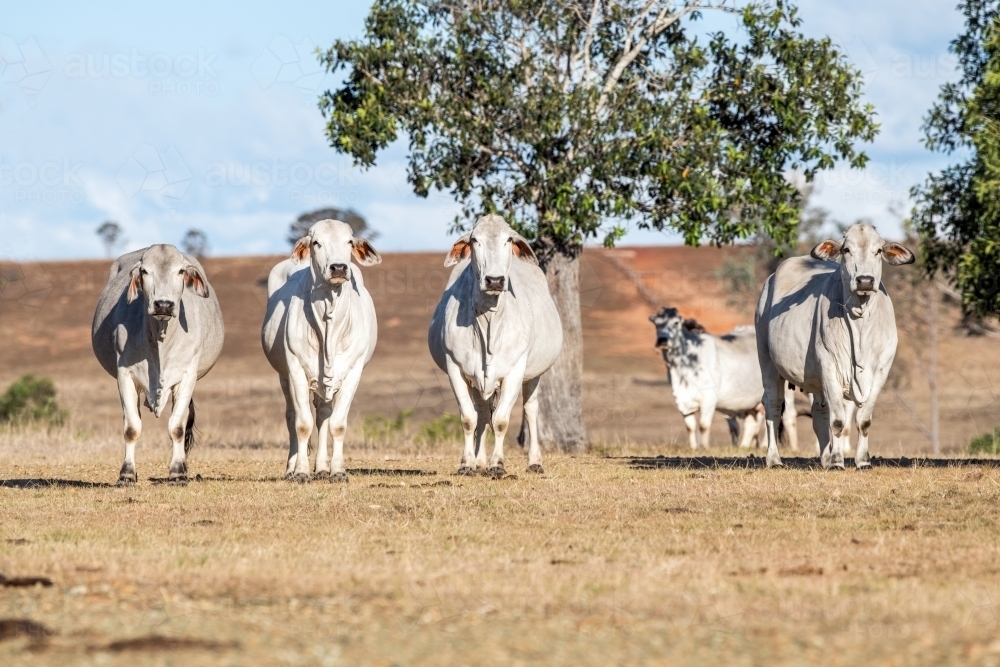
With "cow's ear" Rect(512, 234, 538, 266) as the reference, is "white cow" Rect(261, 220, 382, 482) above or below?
below

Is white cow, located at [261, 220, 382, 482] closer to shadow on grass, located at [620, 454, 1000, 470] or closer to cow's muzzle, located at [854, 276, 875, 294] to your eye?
shadow on grass, located at [620, 454, 1000, 470]

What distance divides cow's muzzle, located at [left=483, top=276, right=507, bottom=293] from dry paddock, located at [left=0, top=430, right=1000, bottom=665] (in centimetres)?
185

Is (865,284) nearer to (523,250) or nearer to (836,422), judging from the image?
(836,422)

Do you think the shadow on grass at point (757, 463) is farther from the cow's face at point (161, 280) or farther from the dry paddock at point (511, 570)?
the cow's face at point (161, 280)

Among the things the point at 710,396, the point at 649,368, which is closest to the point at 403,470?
the point at 710,396

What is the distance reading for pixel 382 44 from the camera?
20781mm

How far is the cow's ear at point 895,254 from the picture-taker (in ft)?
50.3

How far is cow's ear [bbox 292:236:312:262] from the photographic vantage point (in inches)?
570

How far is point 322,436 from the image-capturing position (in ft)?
47.3

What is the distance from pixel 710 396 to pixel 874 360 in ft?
34.7

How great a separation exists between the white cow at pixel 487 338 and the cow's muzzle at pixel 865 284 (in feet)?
11.1

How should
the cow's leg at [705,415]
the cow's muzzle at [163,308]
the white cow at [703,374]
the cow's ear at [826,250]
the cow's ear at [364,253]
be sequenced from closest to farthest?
the cow's muzzle at [163,308]
the cow's ear at [364,253]
the cow's ear at [826,250]
the cow's leg at [705,415]
the white cow at [703,374]

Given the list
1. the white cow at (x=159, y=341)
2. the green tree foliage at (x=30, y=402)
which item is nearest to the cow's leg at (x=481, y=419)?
the white cow at (x=159, y=341)

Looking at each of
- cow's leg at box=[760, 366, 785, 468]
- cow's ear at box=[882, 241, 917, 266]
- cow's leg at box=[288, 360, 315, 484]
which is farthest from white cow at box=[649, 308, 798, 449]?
cow's leg at box=[288, 360, 315, 484]
